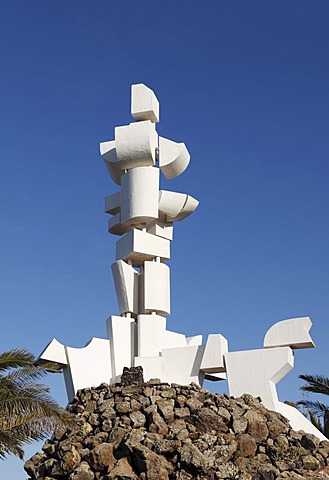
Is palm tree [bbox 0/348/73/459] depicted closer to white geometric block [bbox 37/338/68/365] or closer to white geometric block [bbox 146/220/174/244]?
white geometric block [bbox 37/338/68/365]

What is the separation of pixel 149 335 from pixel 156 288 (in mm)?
1627

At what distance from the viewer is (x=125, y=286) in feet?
75.0

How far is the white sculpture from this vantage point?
20.8 m

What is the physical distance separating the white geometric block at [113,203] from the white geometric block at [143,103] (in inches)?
107

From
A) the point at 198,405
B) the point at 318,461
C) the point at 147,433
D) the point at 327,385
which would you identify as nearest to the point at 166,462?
the point at 147,433

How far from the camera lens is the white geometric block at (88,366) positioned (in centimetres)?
2133

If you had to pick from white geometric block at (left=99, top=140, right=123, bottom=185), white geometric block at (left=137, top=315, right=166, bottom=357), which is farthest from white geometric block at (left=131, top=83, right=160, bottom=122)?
white geometric block at (left=137, top=315, right=166, bottom=357)

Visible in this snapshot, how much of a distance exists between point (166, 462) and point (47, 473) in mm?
3370

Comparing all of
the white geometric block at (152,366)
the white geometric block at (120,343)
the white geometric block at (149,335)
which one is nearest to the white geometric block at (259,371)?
the white geometric block at (152,366)

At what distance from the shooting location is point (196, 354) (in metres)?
21.3

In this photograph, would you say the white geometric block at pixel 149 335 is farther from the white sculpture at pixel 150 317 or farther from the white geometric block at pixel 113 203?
the white geometric block at pixel 113 203

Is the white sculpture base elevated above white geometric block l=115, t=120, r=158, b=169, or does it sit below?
below

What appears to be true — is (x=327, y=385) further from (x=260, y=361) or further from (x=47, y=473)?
(x=47, y=473)

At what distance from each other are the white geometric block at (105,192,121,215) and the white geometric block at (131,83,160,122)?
2.73 m
